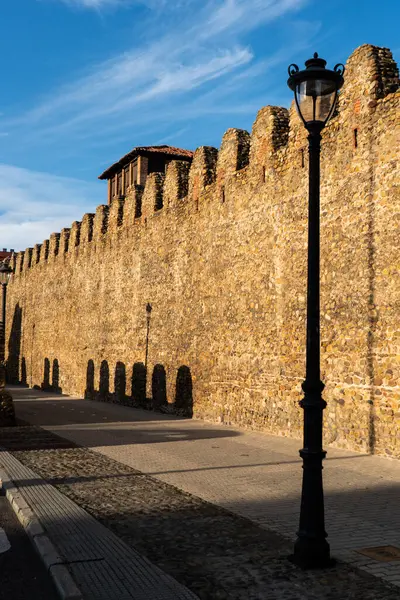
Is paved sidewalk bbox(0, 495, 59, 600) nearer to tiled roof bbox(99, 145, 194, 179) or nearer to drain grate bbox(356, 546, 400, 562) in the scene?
drain grate bbox(356, 546, 400, 562)

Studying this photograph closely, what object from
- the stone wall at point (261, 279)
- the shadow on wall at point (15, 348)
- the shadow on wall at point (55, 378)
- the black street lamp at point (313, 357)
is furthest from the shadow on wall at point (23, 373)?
the black street lamp at point (313, 357)

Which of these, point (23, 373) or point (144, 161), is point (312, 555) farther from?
point (23, 373)

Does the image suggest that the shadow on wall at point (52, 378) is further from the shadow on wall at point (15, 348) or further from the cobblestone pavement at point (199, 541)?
the cobblestone pavement at point (199, 541)

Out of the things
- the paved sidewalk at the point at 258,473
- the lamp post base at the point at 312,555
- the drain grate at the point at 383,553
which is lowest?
the paved sidewalk at the point at 258,473

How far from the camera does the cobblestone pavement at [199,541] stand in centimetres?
385

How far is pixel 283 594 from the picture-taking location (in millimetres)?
3768

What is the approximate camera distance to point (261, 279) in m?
12.9

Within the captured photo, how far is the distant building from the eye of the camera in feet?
98.5

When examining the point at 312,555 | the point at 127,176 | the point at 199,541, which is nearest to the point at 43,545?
the point at 199,541

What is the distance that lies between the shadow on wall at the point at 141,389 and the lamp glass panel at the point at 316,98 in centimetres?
1159

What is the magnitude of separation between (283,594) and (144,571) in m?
0.93

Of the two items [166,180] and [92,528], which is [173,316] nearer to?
[166,180]

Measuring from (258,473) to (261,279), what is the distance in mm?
5531

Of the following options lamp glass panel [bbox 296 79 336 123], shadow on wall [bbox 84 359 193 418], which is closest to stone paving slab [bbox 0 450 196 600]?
lamp glass panel [bbox 296 79 336 123]
